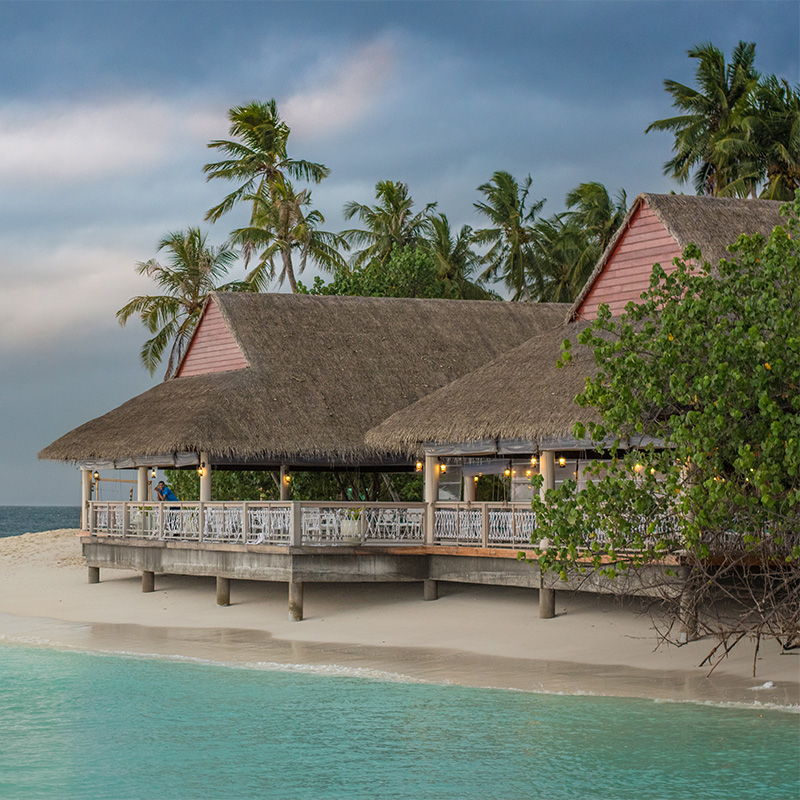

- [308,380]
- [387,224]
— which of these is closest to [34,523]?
[387,224]

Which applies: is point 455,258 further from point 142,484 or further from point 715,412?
point 715,412

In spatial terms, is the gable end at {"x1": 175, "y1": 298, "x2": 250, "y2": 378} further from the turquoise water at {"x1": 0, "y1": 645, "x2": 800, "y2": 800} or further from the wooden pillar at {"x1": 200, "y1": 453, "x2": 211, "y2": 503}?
the turquoise water at {"x1": 0, "y1": 645, "x2": 800, "y2": 800}

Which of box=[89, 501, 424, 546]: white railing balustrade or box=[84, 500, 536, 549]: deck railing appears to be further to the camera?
box=[89, 501, 424, 546]: white railing balustrade

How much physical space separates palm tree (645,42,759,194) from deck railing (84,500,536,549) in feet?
55.9

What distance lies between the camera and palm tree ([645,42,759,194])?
32.2 m

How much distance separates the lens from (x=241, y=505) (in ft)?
62.6

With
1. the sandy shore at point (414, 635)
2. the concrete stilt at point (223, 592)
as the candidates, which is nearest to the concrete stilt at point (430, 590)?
the sandy shore at point (414, 635)

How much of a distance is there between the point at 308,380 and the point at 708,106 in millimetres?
16471

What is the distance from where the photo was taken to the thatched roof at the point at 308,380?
20.5 metres

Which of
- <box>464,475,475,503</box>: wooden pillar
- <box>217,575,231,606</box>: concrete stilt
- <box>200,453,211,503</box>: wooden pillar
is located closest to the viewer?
<box>217,575,231,606</box>: concrete stilt

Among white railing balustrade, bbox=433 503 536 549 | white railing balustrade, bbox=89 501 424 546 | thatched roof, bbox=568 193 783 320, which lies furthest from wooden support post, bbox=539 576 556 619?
thatched roof, bbox=568 193 783 320

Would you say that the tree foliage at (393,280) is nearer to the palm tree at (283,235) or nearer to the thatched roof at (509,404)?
the palm tree at (283,235)

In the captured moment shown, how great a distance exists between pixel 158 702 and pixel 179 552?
6.61 meters

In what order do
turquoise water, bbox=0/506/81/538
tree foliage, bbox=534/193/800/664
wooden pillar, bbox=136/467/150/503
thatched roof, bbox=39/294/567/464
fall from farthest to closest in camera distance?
turquoise water, bbox=0/506/81/538
wooden pillar, bbox=136/467/150/503
thatched roof, bbox=39/294/567/464
tree foliage, bbox=534/193/800/664
